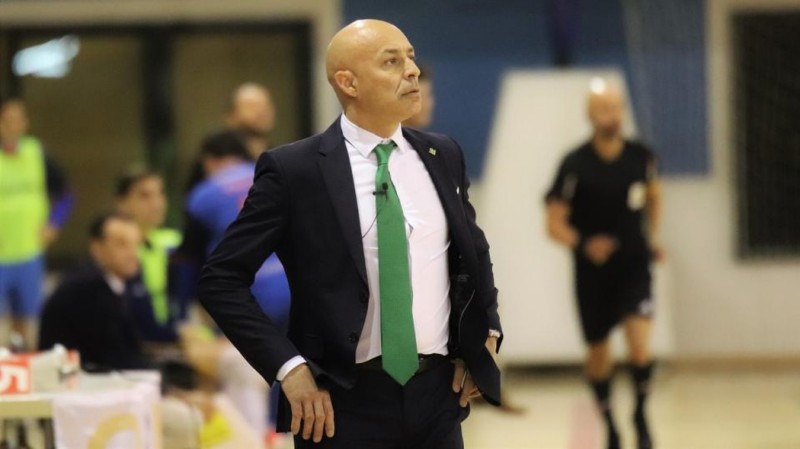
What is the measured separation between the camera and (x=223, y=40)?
37.7 ft

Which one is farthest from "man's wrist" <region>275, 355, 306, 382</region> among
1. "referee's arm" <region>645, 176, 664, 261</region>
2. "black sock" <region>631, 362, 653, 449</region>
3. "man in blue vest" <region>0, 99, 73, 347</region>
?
"man in blue vest" <region>0, 99, 73, 347</region>

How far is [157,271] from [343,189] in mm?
4987

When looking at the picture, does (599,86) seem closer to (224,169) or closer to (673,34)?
(224,169)

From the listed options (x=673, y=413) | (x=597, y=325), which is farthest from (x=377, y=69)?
(x=673, y=413)

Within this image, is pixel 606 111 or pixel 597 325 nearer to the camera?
pixel 606 111

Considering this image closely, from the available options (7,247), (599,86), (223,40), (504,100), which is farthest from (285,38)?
(599,86)

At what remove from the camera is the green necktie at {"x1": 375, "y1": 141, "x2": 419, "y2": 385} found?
10.5 ft

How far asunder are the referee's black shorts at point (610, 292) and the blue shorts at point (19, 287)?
3931mm

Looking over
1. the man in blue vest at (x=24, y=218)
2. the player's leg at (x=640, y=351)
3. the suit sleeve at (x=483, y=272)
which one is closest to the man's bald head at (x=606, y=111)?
the player's leg at (x=640, y=351)

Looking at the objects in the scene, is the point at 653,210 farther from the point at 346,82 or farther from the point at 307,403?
the point at 307,403

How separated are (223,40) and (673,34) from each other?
3508 millimetres

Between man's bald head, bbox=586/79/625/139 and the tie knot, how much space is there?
4344 millimetres

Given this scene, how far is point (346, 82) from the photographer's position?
3297 millimetres

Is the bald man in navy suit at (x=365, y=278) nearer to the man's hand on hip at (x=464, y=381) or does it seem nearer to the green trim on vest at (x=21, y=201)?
the man's hand on hip at (x=464, y=381)
